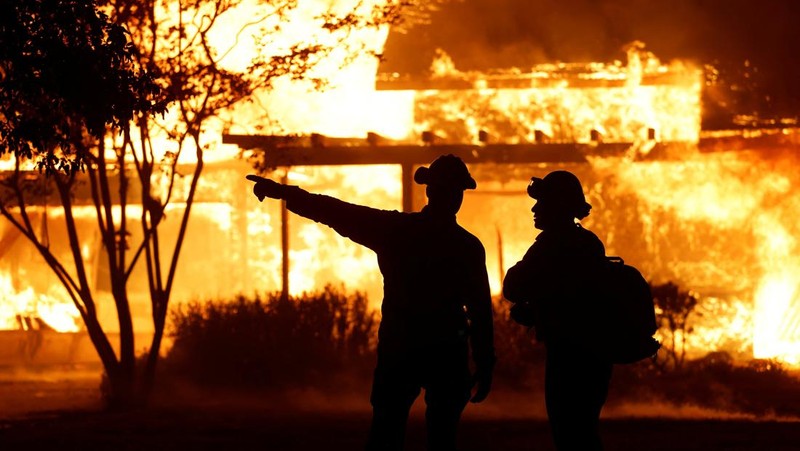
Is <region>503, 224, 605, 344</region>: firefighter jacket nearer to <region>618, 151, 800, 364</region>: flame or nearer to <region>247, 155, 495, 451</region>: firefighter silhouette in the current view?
<region>247, 155, 495, 451</region>: firefighter silhouette

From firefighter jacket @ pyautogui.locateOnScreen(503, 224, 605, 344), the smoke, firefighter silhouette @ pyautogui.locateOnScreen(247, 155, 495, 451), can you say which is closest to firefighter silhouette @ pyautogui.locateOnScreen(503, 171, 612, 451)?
firefighter jacket @ pyautogui.locateOnScreen(503, 224, 605, 344)

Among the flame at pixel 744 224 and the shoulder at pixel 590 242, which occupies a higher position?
the shoulder at pixel 590 242

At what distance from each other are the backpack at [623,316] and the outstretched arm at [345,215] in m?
0.96

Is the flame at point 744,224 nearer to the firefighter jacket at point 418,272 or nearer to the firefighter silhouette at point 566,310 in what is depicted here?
the firefighter silhouette at point 566,310

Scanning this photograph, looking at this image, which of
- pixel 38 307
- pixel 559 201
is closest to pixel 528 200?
pixel 38 307

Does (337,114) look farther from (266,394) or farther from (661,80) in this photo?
(266,394)

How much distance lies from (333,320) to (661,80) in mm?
10548

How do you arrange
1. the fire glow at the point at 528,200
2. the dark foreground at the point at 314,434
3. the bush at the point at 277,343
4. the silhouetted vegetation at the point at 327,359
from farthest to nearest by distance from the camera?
the fire glow at the point at 528,200
the bush at the point at 277,343
the silhouetted vegetation at the point at 327,359
the dark foreground at the point at 314,434

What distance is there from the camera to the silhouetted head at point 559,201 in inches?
231

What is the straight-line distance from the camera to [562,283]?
5.76 metres

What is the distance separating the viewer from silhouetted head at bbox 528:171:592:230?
5.86 metres

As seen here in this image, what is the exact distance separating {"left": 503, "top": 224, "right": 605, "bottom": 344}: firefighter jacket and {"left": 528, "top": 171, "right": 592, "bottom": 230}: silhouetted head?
0.06 metres

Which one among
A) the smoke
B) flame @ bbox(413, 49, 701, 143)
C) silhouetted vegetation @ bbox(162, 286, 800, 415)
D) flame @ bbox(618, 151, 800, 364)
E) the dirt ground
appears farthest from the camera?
flame @ bbox(413, 49, 701, 143)

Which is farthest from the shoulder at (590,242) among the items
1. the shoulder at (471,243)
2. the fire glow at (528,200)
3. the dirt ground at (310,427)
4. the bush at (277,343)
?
the fire glow at (528,200)
